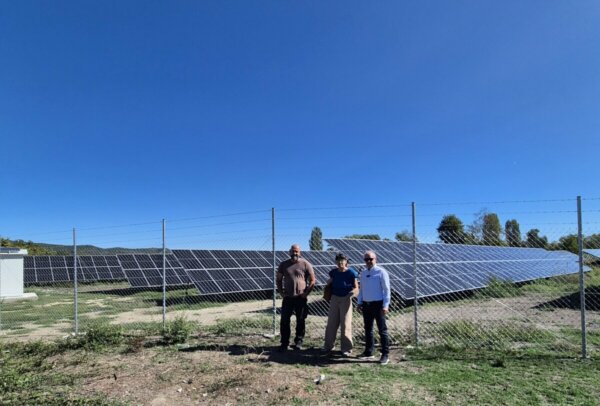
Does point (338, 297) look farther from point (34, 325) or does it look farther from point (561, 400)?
point (34, 325)

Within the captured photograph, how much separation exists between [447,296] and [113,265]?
19.0 metres

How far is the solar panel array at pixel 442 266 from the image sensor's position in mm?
12250

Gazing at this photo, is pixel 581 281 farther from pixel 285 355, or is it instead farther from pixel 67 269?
pixel 67 269

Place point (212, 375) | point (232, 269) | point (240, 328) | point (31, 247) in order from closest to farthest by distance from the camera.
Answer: point (212, 375), point (240, 328), point (232, 269), point (31, 247)

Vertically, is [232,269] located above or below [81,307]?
above

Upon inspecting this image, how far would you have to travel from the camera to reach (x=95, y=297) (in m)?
17.9

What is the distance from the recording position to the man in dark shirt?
695 cm

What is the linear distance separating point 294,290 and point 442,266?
976 centimetres

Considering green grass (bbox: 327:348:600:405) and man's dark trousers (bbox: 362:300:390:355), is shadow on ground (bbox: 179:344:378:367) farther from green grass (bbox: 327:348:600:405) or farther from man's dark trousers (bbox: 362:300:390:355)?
green grass (bbox: 327:348:600:405)

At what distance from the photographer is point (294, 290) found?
694 centimetres

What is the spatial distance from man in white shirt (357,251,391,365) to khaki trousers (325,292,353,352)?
0.27m

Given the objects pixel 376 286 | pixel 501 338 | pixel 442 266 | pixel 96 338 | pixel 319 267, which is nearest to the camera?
pixel 376 286

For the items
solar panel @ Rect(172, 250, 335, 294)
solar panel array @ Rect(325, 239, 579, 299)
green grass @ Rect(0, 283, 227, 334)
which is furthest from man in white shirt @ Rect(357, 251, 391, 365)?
Result: solar panel @ Rect(172, 250, 335, 294)

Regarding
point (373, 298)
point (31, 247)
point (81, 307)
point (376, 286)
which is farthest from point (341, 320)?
point (31, 247)
